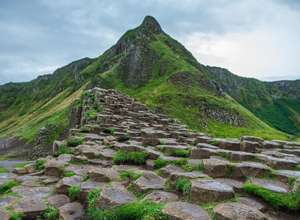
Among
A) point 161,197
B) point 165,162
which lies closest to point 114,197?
A: point 161,197

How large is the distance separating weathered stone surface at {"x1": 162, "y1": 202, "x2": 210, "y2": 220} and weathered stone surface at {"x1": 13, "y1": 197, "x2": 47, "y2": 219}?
122 inches

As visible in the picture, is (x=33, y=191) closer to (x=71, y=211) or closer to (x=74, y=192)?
(x=74, y=192)

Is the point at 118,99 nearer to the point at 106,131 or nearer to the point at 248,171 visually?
the point at 106,131

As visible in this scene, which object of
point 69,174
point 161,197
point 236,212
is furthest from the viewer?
point 69,174

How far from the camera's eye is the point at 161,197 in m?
6.67

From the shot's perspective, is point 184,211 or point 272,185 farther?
point 272,185

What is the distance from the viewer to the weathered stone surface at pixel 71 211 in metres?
6.61

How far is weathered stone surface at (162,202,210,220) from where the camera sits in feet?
17.9

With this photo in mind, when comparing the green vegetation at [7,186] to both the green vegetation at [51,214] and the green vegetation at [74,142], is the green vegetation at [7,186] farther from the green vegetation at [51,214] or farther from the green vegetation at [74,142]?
the green vegetation at [74,142]

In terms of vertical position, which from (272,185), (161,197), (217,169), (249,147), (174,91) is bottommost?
(161,197)

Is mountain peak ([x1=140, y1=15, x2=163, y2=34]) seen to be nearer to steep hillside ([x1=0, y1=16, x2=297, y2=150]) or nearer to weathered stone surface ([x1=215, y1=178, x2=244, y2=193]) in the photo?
steep hillside ([x1=0, y1=16, x2=297, y2=150])

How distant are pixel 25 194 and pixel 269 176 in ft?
21.5

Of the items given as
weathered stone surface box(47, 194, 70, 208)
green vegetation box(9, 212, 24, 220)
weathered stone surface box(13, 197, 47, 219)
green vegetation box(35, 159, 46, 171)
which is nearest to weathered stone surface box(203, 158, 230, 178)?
weathered stone surface box(47, 194, 70, 208)

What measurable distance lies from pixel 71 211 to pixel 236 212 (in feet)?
12.3
